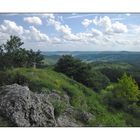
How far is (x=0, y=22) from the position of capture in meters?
10.4

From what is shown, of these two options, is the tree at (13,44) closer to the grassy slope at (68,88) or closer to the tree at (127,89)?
the grassy slope at (68,88)

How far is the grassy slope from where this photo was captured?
1049 centimetres

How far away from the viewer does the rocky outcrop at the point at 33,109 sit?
34.0 ft

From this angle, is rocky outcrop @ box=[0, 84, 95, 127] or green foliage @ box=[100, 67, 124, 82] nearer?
rocky outcrop @ box=[0, 84, 95, 127]

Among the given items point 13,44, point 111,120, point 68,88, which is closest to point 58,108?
point 68,88

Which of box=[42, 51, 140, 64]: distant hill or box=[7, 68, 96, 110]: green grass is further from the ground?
box=[42, 51, 140, 64]: distant hill

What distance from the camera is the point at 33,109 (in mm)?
10398

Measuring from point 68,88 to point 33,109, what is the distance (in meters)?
0.48

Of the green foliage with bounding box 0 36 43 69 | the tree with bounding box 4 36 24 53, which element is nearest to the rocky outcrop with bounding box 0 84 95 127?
the green foliage with bounding box 0 36 43 69

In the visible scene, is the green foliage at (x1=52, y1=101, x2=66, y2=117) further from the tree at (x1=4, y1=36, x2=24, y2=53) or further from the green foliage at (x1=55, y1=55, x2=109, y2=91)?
the tree at (x1=4, y1=36, x2=24, y2=53)

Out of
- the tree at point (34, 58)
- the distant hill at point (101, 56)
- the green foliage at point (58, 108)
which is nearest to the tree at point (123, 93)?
the distant hill at point (101, 56)

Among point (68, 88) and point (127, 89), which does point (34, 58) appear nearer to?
point (68, 88)
